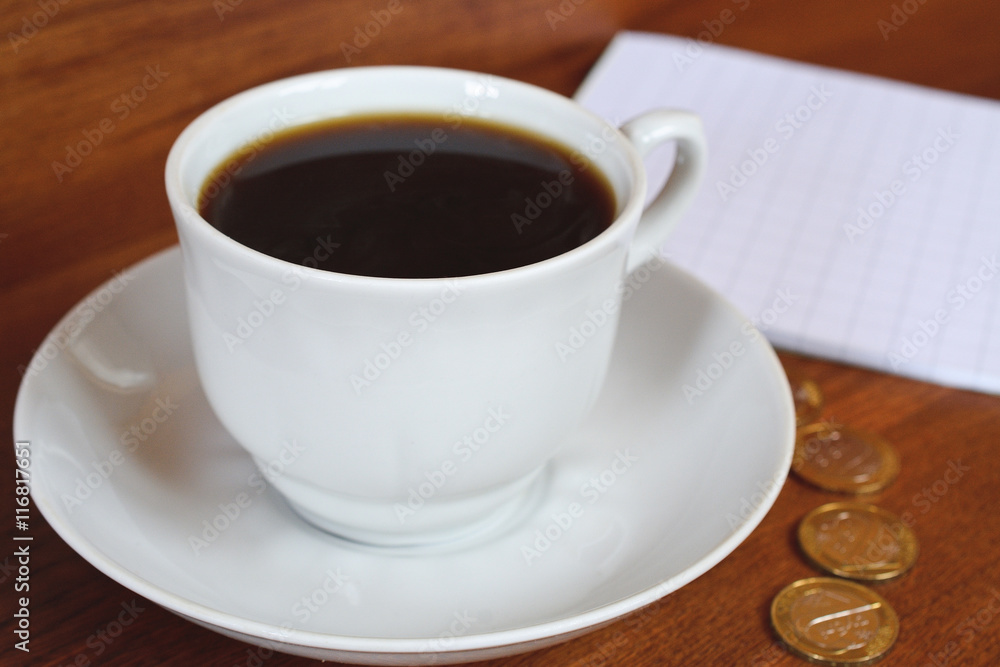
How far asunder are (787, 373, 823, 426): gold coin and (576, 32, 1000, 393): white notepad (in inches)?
1.6

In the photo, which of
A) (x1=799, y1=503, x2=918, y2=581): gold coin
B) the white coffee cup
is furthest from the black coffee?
(x1=799, y1=503, x2=918, y2=581): gold coin

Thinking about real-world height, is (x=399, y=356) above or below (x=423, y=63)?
above

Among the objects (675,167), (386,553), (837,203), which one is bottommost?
(837,203)

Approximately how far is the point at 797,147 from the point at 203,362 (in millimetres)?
762

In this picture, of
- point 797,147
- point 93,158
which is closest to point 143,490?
point 93,158

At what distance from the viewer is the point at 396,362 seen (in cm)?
48

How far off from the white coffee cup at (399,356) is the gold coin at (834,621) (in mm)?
165

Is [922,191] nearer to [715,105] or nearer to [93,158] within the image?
[715,105]

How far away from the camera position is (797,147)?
1.09 m

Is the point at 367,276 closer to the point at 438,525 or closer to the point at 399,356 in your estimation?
the point at 399,356

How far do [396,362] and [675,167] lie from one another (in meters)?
0.27

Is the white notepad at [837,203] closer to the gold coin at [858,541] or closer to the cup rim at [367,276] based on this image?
the gold coin at [858,541]

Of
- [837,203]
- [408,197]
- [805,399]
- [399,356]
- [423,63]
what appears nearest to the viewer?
[399,356]

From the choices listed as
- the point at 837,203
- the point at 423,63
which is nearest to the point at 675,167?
the point at 837,203
